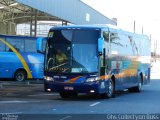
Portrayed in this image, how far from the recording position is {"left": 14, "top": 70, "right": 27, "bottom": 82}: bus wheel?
35875 mm

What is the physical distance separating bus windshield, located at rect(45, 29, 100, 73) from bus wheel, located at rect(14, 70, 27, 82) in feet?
50.5

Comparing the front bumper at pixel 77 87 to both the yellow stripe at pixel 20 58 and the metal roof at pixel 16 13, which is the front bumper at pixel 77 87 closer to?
the yellow stripe at pixel 20 58

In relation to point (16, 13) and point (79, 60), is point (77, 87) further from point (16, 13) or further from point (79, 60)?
point (16, 13)

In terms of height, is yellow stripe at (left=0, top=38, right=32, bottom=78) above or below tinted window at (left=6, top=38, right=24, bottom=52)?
below

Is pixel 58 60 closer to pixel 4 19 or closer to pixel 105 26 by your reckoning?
pixel 105 26

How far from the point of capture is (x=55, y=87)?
66.7 feet

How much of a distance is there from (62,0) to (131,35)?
1602cm

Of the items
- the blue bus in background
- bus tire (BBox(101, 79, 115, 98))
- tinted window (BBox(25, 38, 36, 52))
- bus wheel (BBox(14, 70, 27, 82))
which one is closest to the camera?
bus tire (BBox(101, 79, 115, 98))

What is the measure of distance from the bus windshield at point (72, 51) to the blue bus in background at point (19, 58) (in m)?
14.7

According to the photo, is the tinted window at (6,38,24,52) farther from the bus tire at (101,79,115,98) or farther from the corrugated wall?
the bus tire at (101,79,115,98)

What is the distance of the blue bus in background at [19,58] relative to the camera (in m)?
35.2

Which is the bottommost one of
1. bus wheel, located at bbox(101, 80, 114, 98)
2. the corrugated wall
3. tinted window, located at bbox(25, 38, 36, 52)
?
bus wheel, located at bbox(101, 80, 114, 98)

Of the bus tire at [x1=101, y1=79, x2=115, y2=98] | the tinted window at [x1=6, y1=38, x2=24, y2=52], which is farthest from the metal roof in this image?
the bus tire at [x1=101, y1=79, x2=115, y2=98]

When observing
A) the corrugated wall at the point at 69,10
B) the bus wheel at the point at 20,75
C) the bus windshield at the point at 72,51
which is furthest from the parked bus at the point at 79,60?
the bus wheel at the point at 20,75
